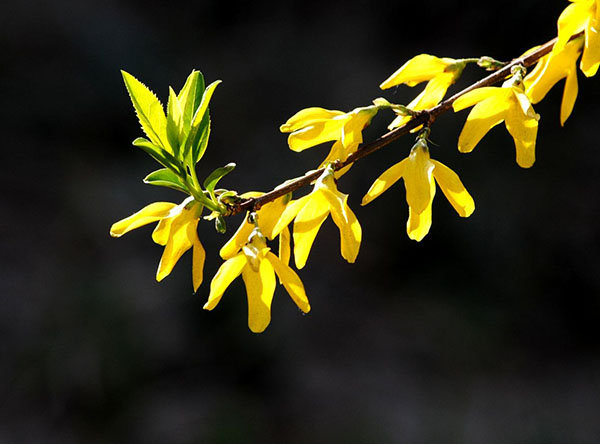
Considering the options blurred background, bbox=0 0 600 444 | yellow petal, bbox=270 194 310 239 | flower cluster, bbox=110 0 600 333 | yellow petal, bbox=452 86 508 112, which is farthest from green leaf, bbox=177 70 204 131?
blurred background, bbox=0 0 600 444

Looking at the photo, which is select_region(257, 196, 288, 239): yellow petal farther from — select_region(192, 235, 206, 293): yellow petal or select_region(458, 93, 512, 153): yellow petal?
select_region(458, 93, 512, 153): yellow petal

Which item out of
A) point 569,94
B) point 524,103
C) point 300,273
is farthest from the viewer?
point 300,273

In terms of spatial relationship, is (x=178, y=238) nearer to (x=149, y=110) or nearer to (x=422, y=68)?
(x=149, y=110)

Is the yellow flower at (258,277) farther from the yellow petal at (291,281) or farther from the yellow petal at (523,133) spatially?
the yellow petal at (523,133)

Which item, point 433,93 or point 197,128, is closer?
point 197,128

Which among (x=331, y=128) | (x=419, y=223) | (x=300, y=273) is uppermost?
(x=331, y=128)

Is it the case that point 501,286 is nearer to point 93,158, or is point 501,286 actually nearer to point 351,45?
point 351,45

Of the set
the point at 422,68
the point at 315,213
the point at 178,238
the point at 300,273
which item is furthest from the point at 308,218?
the point at 300,273
